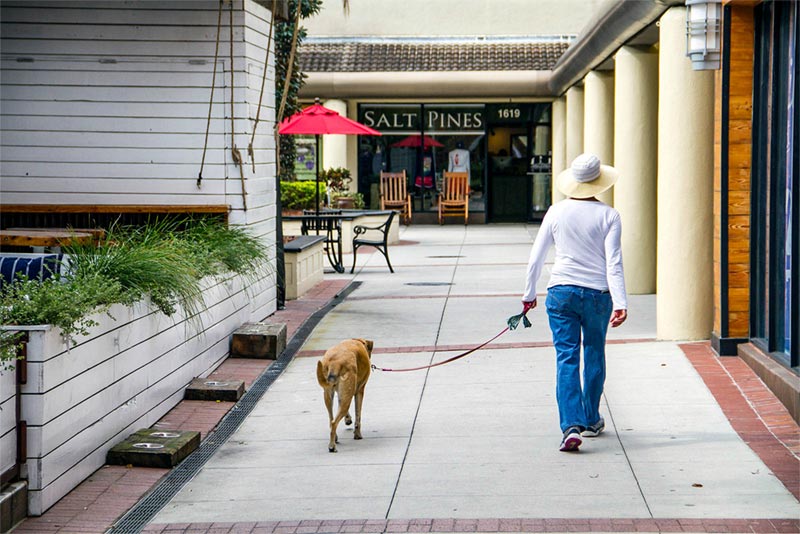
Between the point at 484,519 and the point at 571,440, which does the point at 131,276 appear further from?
the point at 484,519

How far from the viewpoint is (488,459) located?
742 centimetres

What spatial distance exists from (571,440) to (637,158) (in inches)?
333

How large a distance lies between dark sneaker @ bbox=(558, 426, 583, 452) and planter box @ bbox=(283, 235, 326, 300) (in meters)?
8.54

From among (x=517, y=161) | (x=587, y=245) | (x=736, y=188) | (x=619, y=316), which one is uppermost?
(x=517, y=161)

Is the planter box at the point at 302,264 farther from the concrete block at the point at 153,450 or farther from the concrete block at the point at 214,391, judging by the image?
the concrete block at the point at 153,450

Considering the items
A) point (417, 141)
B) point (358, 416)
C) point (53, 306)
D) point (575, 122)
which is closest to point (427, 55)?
point (417, 141)

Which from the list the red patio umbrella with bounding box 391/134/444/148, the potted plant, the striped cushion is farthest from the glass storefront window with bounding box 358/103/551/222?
the striped cushion

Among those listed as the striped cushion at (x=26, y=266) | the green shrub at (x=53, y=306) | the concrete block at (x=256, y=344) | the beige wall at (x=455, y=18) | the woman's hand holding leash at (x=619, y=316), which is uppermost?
the beige wall at (x=455, y=18)

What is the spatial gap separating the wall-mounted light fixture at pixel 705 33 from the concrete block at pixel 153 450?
545 cm

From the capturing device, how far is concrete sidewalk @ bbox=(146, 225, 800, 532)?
627cm

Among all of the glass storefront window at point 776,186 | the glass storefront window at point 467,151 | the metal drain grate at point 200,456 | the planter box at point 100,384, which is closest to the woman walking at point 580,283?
the glass storefront window at point 776,186

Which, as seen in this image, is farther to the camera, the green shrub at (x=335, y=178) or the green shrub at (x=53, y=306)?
the green shrub at (x=335, y=178)

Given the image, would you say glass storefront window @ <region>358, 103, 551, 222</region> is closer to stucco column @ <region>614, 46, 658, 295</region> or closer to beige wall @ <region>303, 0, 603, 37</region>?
beige wall @ <region>303, 0, 603, 37</region>

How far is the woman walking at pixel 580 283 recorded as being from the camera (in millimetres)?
7609
